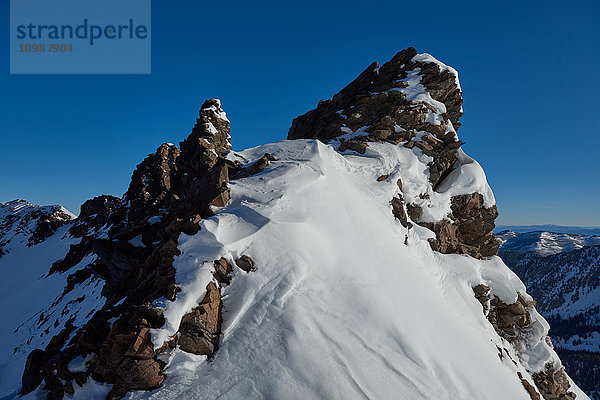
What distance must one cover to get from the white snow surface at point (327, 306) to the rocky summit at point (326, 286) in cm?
6

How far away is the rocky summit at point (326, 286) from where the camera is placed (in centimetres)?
905

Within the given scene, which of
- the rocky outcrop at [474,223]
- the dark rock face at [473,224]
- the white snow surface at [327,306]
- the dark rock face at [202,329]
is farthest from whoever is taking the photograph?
the rocky outcrop at [474,223]

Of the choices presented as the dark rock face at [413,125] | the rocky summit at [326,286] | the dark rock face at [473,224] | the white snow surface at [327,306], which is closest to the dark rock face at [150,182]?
the rocky summit at [326,286]

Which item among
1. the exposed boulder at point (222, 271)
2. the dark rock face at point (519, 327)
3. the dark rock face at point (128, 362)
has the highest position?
the exposed boulder at point (222, 271)

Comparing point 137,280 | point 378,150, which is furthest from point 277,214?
point 378,150

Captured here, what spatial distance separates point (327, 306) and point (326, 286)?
0.99 metres

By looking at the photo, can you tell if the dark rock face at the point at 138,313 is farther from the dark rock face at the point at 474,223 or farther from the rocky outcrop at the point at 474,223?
the dark rock face at the point at 474,223

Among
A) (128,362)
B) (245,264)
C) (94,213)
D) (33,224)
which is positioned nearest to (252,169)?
(245,264)

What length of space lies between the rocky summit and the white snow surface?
6 cm

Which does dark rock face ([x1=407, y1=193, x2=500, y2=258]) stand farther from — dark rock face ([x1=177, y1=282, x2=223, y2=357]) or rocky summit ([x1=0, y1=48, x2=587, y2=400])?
dark rock face ([x1=177, y1=282, x2=223, y2=357])

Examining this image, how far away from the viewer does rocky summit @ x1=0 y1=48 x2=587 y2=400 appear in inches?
356

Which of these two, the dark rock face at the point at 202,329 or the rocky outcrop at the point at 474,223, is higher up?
the rocky outcrop at the point at 474,223

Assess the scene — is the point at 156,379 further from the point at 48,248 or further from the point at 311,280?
the point at 48,248

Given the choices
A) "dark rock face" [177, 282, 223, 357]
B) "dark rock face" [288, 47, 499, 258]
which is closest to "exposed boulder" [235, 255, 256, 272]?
"dark rock face" [177, 282, 223, 357]
